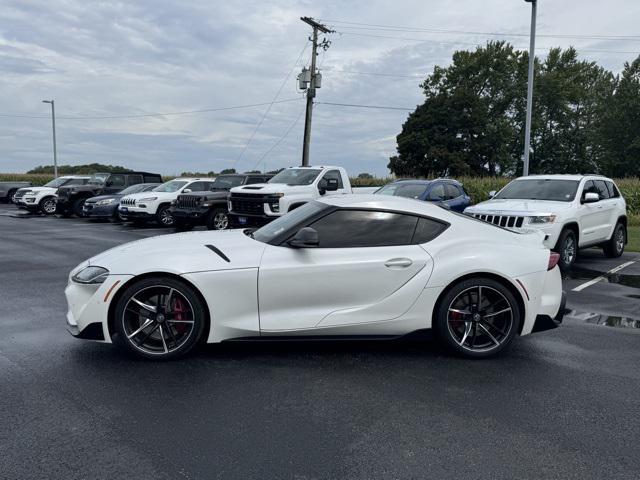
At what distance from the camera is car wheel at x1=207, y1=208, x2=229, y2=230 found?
1711 centimetres

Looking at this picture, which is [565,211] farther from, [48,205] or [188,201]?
[48,205]

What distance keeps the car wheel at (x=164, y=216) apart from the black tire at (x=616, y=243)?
1326 cm

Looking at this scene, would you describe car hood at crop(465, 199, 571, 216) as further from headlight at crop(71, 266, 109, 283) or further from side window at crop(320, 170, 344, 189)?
headlight at crop(71, 266, 109, 283)

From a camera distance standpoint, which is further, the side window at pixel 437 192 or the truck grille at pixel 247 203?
the side window at pixel 437 192

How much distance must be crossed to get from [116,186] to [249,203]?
40.2ft

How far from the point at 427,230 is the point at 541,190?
7.18 m

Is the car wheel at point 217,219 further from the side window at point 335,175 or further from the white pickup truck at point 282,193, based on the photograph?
the side window at point 335,175

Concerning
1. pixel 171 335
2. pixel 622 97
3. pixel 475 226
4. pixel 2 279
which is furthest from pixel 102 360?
pixel 622 97

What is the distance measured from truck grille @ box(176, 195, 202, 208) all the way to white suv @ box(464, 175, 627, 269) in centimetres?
904

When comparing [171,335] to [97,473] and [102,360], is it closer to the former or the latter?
[102,360]

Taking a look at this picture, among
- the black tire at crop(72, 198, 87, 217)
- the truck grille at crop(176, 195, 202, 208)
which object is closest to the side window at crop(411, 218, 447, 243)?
the truck grille at crop(176, 195, 202, 208)

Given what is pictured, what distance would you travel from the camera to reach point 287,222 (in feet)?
16.9

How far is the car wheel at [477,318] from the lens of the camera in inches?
189

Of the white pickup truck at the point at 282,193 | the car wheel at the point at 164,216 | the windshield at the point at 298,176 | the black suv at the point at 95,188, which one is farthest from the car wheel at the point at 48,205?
the windshield at the point at 298,176
